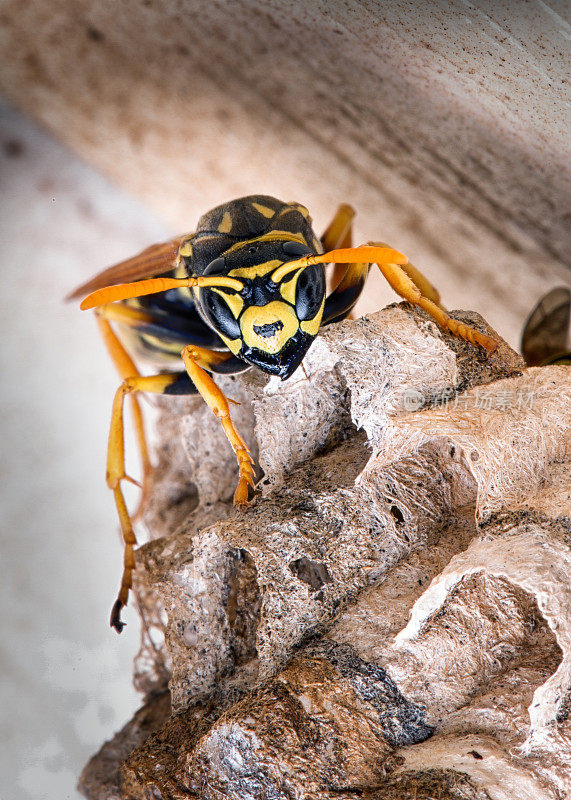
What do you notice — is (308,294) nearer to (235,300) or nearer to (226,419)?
(235,300)

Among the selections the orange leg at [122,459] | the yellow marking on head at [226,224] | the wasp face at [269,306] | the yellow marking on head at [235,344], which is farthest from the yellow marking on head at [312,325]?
the orange leg at [122,459]

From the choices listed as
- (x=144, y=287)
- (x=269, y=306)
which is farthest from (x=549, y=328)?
(x=144, y=287)

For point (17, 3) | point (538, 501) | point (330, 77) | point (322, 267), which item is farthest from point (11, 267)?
point (538, 501)

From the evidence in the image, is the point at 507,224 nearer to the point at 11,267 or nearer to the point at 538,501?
the point at 538,501

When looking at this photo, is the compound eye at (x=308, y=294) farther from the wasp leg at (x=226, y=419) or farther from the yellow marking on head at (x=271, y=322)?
the wasp leg at (x=226, y=419)

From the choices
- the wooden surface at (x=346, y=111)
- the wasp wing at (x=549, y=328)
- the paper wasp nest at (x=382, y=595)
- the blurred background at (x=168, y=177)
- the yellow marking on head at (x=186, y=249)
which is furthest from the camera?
the wasp wing at (x=549, y=328)

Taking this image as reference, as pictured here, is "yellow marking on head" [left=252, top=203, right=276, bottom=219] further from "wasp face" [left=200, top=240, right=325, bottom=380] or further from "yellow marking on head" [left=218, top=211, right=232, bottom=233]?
"wasp face" [left=200, top=240, right=325, bottom=380]
